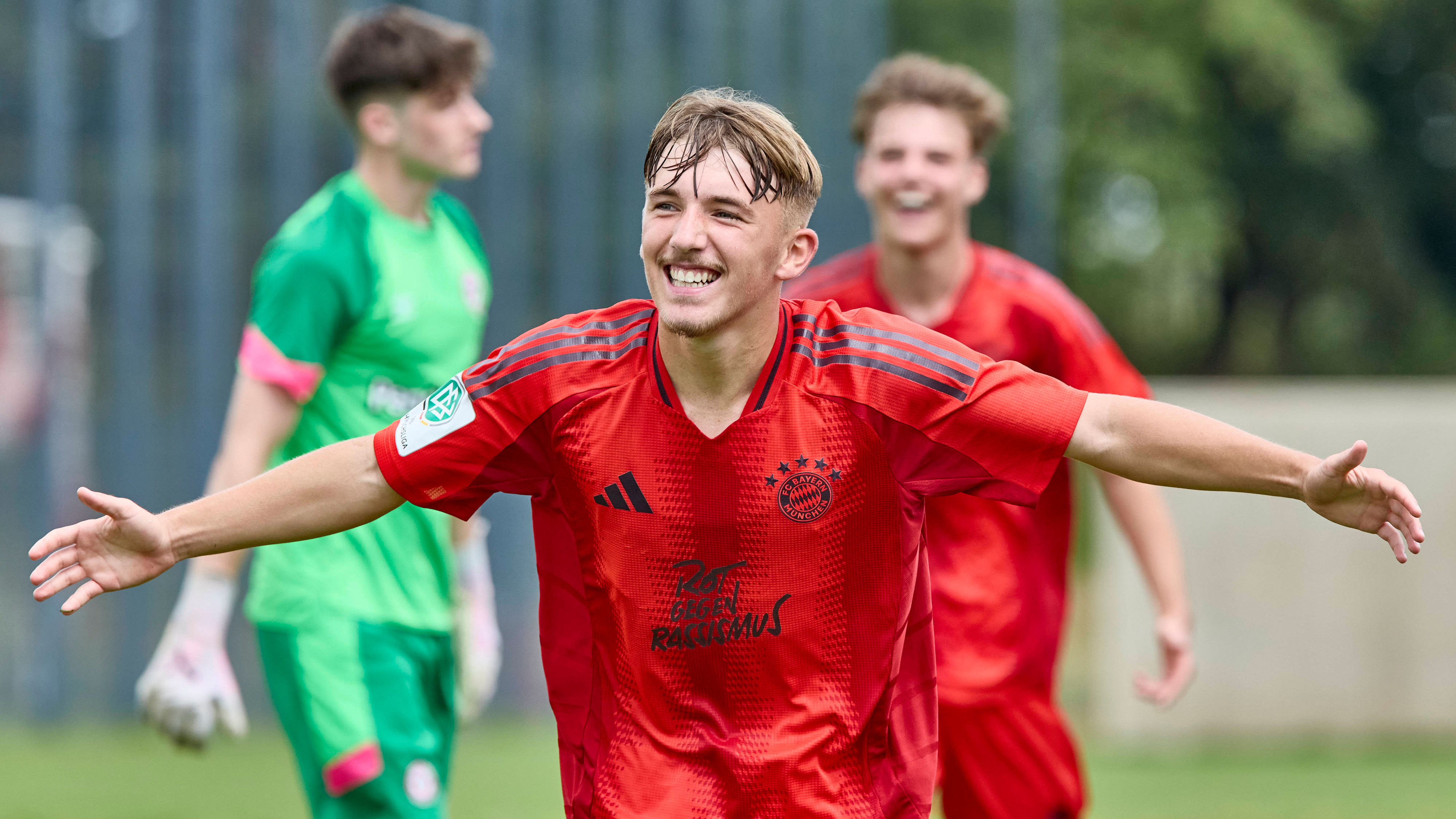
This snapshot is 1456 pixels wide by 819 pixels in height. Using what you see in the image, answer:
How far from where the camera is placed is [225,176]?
9.02 meters

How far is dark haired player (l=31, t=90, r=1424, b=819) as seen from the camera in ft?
8.82

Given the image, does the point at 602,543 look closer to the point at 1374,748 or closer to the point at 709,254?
the point at 709,254

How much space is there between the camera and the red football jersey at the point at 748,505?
273cm

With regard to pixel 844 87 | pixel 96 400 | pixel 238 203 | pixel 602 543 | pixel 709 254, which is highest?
pixel 844 87

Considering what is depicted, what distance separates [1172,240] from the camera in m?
18.9

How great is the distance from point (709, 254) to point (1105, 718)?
277 inches

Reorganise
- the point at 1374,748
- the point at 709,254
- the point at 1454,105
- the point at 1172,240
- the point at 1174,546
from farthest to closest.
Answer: the point at 1454,105
the point at 1172,240
the point at 1374,748
the point at 1174,546
the point at 709,254

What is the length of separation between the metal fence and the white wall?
2874 millimetres

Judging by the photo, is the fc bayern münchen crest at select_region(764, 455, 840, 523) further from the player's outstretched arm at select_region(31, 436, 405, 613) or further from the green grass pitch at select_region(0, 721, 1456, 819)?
the green grass pitch at select_region(0, 721, 1456, 819)

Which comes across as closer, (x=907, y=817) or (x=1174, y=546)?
(x=907, y=817)

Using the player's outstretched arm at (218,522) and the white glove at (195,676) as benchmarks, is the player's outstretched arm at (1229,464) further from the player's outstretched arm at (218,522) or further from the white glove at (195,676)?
the white glove at (195,676)

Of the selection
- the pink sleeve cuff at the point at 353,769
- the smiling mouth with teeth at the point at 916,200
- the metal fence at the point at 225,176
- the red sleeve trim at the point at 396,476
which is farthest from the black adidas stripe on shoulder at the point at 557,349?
the metal fence at the point at 225,176

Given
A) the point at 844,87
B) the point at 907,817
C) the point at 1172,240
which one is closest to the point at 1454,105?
the point at 1172,240

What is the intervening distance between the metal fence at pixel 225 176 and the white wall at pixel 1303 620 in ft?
9.43
